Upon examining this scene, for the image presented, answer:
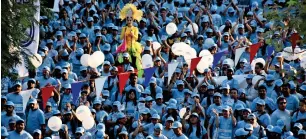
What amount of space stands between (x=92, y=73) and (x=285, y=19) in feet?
28.6

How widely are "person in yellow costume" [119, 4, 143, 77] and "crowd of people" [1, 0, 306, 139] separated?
0.9 inches

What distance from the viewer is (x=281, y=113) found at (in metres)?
21.9

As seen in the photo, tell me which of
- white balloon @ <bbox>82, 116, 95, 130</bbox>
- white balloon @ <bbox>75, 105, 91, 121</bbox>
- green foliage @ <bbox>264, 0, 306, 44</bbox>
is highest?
green foliage @ <bbox>264, 0, 306, 44</bbox>

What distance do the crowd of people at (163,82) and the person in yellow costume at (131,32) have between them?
23 mm

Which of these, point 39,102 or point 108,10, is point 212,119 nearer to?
point 39,102

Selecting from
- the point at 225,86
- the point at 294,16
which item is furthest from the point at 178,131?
the point at 294,16

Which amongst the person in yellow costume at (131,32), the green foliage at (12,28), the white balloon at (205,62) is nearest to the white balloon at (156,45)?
the person in yellow costume at (131,32)

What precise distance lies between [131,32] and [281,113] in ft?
19.6

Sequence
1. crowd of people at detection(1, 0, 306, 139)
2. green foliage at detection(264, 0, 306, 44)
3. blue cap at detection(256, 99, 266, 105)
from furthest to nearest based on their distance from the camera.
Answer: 1. blue cap at detection(256, 99, 266, 105)
2. crowd of people at detection(1, 0, 306, 139)
3. green foliage at detection(264, 0, 306, 44)

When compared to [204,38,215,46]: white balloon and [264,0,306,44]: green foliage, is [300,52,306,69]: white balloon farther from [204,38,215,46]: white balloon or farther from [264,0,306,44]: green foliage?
[204,38,215,46]: white balloon

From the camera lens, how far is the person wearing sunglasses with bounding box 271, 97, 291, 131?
21.8 m

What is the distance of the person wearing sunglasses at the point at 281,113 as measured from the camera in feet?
71.6

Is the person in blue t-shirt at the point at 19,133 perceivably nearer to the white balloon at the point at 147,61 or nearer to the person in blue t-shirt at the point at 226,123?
the person in blue t-shirt at the point at 226,123

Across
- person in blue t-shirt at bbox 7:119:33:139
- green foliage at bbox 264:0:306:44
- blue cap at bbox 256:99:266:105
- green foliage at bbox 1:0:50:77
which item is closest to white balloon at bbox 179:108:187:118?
blue cap at bbox 256:99:266:105
